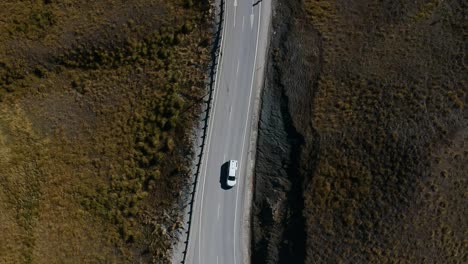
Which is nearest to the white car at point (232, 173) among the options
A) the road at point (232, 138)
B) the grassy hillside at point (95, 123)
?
the road at point (232, 138)

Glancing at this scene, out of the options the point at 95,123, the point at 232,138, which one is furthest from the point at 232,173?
the point at 95,123

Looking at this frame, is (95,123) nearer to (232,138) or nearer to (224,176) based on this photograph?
(232,138)

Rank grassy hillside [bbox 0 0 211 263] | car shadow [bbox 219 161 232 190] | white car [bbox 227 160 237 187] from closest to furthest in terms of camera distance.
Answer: white car [bbox 227 160 237 187]
car shadow [bbox 219 161 232 190]
grassy hillside [bbox 0 0 211 263]

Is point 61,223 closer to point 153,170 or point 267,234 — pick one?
point 153,170

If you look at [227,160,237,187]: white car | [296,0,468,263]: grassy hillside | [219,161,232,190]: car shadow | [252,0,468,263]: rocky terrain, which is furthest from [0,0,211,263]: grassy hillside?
[296,0,468,263]: grassy hillside

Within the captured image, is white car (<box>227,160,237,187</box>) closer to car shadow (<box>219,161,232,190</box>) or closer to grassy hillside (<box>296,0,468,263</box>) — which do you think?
car shadow (<box>219,161,232,190</box>)

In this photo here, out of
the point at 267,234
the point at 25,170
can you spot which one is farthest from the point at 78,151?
the point at 267,234
